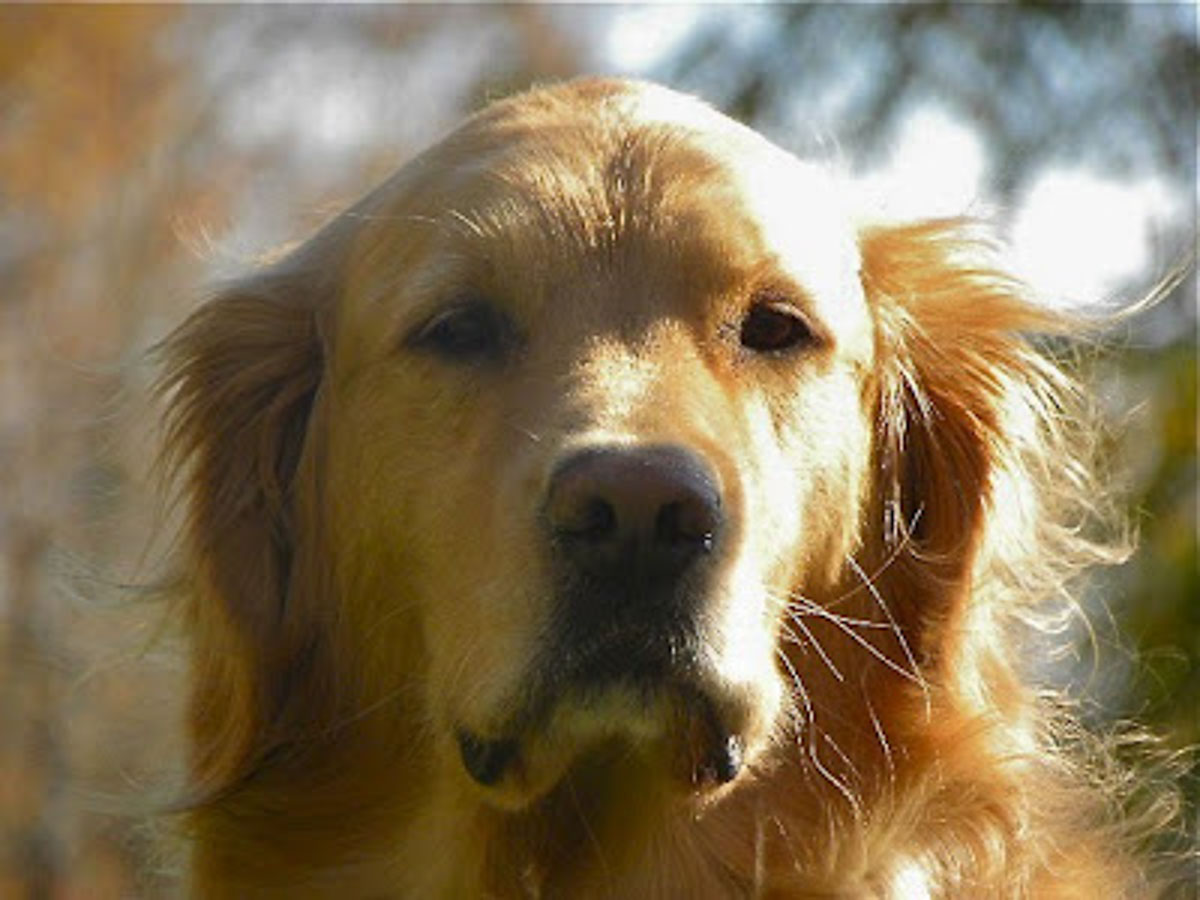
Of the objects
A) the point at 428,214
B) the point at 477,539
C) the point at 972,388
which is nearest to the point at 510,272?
the point at 428,214

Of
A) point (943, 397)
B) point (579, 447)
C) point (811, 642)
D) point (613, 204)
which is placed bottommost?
point (811, 642)

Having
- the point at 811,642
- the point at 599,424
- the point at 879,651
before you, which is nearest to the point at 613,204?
the point at 599,424

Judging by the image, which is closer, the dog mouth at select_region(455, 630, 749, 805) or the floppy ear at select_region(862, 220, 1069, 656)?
the dog mouth at select_region(455, 630, 749, 805)

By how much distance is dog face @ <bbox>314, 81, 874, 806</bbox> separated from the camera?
12.2 ft

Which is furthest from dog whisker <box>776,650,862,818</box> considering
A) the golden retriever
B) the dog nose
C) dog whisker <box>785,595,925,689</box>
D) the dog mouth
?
the dog nose

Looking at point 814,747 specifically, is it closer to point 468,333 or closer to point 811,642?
point 811,642

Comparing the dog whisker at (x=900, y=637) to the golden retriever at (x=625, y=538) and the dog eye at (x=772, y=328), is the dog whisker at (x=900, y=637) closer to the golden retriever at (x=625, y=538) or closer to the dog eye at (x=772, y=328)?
the golden retriever at (x=625, y=538)

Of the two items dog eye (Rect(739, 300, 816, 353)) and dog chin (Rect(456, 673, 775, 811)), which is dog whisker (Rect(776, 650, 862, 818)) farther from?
dog eye (Rect(739, 300, 816, 353))

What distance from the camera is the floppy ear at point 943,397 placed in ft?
15.7

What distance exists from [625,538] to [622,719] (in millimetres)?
352

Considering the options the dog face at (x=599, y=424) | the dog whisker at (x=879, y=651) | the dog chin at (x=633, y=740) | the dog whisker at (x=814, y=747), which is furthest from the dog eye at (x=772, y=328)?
the dog chin at (x=633, y=740)

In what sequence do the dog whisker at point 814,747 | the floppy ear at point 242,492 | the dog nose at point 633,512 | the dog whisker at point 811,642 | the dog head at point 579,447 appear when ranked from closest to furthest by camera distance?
the dog nose at point 633,512 < the dog head at point 579,447 < the dog whisker at point 811,642 < the dog whisker at point 814,747 < the floppy ear at point 242,492

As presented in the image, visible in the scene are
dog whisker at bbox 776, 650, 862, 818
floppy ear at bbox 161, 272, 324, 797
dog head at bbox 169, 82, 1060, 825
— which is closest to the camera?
dog head at bbox 169, 82, 1060, 825

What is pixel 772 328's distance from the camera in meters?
4.36
